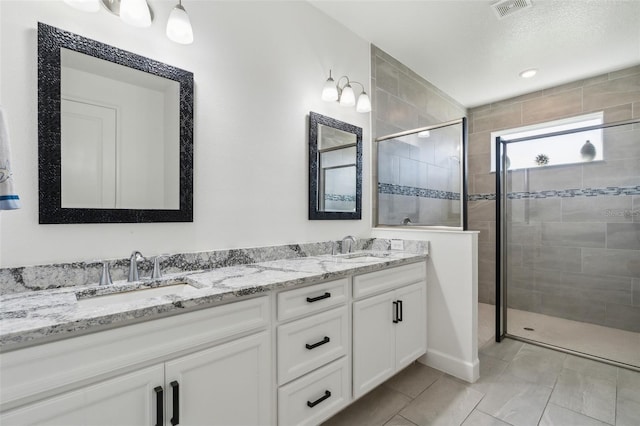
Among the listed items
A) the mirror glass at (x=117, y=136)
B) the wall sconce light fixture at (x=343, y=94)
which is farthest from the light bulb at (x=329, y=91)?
the mirror glass at (x=117, y=136)

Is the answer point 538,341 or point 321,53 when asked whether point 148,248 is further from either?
point 538,341

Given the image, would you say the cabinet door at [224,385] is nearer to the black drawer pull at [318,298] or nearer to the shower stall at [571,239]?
the black drawer pull at [318,298]

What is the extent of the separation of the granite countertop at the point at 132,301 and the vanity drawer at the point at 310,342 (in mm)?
191

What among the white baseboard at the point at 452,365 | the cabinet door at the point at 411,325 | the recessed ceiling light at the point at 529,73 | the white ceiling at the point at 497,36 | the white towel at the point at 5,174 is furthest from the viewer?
the recessed ceiling light at the point at 529,73

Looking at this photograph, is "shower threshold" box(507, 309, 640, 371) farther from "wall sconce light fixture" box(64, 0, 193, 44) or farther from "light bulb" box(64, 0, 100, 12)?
"light bulb" box(64, 0, 100, 12)

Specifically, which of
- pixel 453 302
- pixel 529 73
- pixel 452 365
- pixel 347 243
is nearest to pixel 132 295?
pixel 347 243

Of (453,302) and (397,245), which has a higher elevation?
(397,245)

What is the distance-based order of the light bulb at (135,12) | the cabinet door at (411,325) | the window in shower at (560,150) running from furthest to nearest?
the window in shower at (560,150), the cabinet door at (411,325), the light bulb at (135,12)

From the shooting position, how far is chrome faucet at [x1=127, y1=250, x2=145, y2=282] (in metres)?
1.32

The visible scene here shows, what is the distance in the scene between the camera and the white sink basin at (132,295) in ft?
3.84

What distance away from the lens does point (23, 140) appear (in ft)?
3.80

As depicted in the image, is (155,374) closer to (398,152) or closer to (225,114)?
(225,114)

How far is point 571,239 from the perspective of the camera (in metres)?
2.98

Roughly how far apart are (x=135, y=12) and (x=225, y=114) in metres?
0.57
